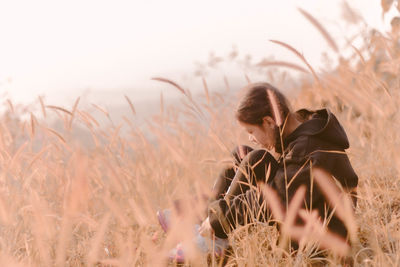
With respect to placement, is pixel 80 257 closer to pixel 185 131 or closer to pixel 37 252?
pixel 37 252

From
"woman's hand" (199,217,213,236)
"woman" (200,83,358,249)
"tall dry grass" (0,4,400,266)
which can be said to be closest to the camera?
"tall dry grass" (0,4,400,266)

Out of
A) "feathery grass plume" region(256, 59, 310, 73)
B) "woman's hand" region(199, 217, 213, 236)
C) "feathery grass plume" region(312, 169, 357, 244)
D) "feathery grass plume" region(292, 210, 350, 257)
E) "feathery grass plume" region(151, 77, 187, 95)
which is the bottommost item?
"woman's hand" region(199, 217, 213, 236)

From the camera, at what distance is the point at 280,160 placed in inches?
64.3

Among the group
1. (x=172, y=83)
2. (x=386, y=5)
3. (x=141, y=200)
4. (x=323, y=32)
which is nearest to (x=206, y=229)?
(x=141, y=200)

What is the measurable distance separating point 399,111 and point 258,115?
723 mm

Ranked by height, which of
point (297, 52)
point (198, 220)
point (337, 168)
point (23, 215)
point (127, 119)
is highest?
point (297, 52)

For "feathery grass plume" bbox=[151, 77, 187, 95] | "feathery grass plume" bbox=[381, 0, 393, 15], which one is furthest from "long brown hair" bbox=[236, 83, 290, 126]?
"feathery grass plume" bbox=[381, 0, 393, 15]

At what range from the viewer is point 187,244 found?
0.94 meters

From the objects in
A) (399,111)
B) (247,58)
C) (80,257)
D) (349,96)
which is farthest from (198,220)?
(247,58)

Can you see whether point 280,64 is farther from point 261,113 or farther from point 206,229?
point 206,229

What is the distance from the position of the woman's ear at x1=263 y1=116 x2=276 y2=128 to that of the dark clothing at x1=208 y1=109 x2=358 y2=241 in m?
0.08

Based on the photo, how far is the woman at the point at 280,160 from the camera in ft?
4.66

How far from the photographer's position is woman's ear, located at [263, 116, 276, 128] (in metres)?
1.60

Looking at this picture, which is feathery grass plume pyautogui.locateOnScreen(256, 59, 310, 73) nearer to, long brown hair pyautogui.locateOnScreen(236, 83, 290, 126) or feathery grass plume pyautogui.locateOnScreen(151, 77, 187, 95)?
long brown hair pyautogui.locateOnScreen(236, 83, 290, 126)
